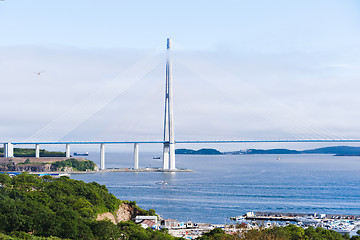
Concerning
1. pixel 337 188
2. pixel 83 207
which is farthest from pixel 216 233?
pixel 337 188

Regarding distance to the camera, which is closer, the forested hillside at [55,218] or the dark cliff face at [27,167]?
the forested hillside at [55,218]

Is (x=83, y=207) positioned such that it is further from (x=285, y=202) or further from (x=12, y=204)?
(x=285, y=202)

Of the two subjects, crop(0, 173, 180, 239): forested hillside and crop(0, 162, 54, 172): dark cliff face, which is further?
crop(0, 162, 54, 172): dark cliff face

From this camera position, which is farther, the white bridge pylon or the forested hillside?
the white bridge pylon

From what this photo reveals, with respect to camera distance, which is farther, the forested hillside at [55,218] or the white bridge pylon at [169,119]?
the white bridge pylon at [169,119]

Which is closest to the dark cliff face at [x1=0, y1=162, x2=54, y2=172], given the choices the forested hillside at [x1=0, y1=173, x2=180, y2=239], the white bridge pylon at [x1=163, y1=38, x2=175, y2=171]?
the white bridge pylon at [x1=163, y1=38, x2=175, y2=171]

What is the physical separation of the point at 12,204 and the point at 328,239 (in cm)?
939

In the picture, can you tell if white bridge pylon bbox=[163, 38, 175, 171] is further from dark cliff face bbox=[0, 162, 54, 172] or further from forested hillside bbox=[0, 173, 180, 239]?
forested hillside bbox=[0, 173, 180, 239]

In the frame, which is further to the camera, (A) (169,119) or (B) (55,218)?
(A) (169,119)

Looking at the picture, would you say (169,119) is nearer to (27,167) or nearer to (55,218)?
(27,167)

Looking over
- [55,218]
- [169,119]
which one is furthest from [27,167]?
[55,218]

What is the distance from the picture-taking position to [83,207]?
17.1 metres

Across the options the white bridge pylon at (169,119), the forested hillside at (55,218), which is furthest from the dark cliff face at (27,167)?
the forested hillside at (55,218)

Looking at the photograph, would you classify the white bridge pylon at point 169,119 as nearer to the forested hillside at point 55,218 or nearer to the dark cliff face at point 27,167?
the dark cliff face at point 27,167
